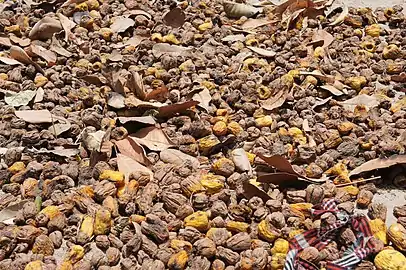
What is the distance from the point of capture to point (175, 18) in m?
3.62

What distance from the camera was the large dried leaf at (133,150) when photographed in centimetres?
257

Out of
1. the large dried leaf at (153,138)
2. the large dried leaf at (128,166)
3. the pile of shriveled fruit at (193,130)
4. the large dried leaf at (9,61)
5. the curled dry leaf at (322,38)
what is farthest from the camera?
the curled dry leaf at (322,38)

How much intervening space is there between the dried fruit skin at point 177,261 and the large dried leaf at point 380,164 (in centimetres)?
80

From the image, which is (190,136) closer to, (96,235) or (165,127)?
(165,127)

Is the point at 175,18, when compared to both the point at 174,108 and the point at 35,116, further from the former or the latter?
the point at 35,116

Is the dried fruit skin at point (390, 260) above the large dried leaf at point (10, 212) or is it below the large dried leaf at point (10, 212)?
above

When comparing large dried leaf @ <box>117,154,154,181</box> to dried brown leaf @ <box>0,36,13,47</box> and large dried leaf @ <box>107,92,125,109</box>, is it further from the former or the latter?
dried brown leaf @ <box>0,36,13,47</box>

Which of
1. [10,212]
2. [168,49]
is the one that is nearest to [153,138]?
[10,212]

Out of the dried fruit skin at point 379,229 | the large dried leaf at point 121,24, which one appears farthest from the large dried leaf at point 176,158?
the large dried leaf at point 121,24

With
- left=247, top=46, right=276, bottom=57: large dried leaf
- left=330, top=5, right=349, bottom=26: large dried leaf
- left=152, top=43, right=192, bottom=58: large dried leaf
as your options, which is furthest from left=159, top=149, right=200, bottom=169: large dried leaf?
left=330, top=5, right=349, bottom=26: large dried leaf

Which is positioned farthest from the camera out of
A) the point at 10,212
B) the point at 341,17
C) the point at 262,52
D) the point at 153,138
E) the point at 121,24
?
the point at 341,17

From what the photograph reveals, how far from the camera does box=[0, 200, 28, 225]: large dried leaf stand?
2295 mm

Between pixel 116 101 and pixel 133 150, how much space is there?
352 mm

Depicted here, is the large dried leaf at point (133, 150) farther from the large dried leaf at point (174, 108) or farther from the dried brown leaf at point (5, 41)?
the dried brown leaf at point (5, 41)
